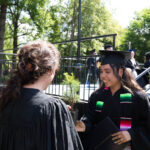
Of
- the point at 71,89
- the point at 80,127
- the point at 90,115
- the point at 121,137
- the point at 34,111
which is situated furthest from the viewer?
the point at 71,89

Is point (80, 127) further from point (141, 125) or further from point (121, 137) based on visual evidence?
point (141, 125)

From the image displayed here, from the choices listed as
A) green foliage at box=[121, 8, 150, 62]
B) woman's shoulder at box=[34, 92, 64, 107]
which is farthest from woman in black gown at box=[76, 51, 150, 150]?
green foliage at box=[121, 8, 150, 62]

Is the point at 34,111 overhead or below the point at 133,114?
overhead

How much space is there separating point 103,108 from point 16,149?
4.05ft

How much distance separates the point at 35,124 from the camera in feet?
4.41

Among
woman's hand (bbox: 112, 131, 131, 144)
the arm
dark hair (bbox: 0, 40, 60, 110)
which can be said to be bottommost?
woman's hand (bbox: 112, 131, 131, 144)

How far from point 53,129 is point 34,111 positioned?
0.58ft

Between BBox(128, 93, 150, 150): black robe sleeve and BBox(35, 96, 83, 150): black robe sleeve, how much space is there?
3.09 feet

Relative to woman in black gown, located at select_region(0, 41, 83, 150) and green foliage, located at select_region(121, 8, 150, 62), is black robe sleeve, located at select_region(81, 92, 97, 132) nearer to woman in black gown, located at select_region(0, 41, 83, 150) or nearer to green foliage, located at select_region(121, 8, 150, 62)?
woman in black gown, located at select_region(0, 41, 83, 150)

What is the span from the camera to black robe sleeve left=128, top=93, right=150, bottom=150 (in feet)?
6.87

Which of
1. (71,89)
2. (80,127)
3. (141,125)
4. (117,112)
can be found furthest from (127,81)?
(71,89)

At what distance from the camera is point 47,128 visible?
1344 millimetres

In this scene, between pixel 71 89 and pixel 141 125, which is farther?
pixel 71 89

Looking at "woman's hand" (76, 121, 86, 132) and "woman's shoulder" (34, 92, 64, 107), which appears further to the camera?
"woman's hand" (76, 121, 86, 132)
